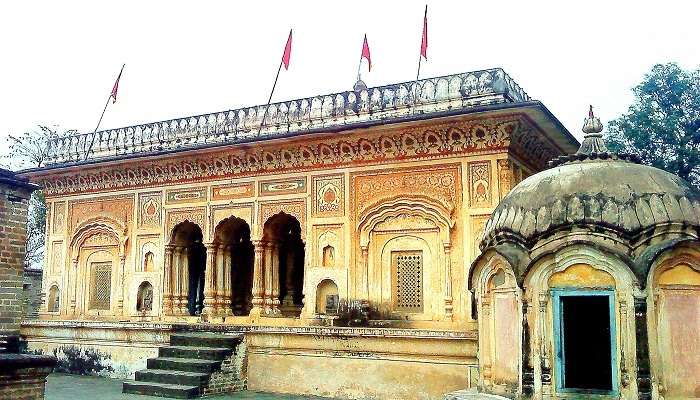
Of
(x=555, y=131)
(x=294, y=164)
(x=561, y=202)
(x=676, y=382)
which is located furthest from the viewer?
(x=294, y=164)

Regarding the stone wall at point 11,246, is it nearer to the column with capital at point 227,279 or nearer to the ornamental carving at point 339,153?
the ornamental carving at point 339,153

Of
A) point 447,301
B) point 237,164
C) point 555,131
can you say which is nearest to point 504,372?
point 447,301

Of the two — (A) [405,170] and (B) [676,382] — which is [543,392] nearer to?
(B) [676,382]

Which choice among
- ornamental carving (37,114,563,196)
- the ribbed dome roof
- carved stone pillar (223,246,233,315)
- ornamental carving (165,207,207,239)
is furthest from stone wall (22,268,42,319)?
the ribbed dome roof

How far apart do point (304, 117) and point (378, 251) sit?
3.05 meters

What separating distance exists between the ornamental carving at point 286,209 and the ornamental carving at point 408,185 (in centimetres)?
105

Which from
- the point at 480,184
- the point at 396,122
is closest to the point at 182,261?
the point at 396,122

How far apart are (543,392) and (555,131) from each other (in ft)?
20.4

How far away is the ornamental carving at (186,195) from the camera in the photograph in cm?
1465

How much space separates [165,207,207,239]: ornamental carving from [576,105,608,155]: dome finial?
8.17 metres

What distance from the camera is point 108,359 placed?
13.9m

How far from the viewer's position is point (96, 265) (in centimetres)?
1622

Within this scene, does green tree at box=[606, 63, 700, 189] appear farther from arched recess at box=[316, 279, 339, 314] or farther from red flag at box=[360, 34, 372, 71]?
arched recess at box=[316, 279, 339, 314]

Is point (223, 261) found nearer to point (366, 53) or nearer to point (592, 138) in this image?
point (366, 53)
